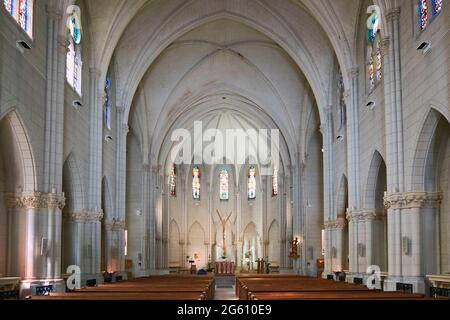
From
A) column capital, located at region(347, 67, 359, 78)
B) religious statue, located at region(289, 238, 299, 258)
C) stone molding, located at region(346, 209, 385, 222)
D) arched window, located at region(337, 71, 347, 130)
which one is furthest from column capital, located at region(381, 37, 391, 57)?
religious statue, located at region(289, 238, 299, 258)

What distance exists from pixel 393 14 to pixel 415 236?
796 centimetres

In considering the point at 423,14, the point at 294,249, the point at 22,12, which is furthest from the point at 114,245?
the point at 423,14

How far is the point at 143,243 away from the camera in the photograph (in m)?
43.1

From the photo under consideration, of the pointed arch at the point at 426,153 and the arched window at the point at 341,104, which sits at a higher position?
the arched window at the point at 341,104

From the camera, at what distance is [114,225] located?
3322 cm

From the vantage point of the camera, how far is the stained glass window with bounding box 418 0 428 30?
19.5m

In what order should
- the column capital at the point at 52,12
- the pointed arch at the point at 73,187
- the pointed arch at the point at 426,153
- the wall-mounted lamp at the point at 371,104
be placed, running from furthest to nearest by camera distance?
the pointed arch at the point at 73,187 < the wall-mounted lamp at the point at 371,104 < the column capital at the point at 52,12 < the pointed arch at the point at 426,153

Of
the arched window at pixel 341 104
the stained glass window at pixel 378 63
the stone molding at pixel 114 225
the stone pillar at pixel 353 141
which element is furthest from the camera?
the stone molding at pixel 114 225

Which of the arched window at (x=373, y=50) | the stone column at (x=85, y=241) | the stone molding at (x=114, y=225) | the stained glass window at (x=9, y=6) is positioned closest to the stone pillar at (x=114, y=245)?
the stone molding at (x=114, y=225)

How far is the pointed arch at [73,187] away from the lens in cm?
Result: 2634

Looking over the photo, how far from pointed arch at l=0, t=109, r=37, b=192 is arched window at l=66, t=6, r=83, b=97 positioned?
5.80 m

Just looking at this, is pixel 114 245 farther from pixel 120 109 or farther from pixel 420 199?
pixel 420 199

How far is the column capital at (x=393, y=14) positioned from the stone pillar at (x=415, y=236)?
20.8ft

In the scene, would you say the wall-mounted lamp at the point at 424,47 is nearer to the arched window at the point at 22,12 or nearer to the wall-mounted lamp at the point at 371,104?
the wall-mounted lamp at the point at 371,104
